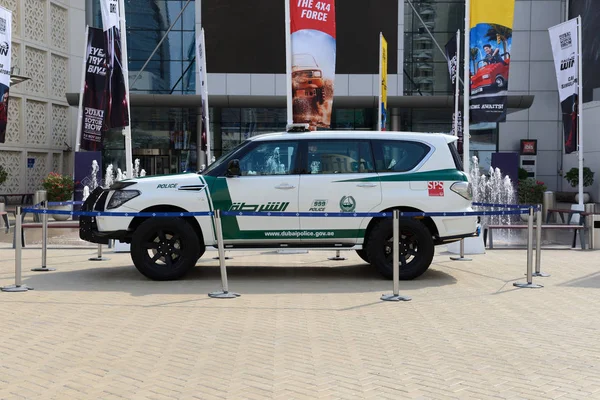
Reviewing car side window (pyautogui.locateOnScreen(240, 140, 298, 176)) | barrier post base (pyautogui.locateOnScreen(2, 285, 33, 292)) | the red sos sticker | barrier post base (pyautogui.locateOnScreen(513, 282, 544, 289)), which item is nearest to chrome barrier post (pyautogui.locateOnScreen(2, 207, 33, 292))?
barrier post base (pyautogui.locateOnScreen(2, 285, 33, 292))

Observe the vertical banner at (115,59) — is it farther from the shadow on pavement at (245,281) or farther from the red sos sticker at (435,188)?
the red sos sticker at (435,188)

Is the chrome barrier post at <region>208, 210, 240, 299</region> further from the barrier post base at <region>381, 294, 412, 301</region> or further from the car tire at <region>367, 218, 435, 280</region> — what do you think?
the car tire at <region>367, 218, 435, 280</region>

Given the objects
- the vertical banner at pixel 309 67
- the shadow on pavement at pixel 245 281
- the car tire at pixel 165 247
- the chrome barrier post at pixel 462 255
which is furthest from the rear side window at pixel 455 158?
the vertical banner at pixel 309 67

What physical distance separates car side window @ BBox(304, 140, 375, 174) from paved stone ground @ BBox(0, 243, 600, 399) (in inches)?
67.0

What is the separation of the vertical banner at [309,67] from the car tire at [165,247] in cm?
561

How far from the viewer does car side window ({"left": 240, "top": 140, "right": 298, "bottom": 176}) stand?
10.7 m

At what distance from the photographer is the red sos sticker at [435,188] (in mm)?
10562

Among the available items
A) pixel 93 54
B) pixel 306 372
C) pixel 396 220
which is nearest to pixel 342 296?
pixel 396 220

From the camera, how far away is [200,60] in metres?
23.5

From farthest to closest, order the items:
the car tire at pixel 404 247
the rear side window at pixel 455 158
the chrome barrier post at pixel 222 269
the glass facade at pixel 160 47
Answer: the glass facade at pixel 160 47 → the rear side window at pixel 455 158 → the car tire at pixel 404 247 → the chrome barrier post at pixel 222 269

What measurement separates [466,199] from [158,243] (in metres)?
4.64

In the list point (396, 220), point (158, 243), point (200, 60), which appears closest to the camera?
point (396, 220)

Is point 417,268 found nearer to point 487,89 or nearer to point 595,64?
point 487,89

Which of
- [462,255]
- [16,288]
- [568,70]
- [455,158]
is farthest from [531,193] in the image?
[16,288]
